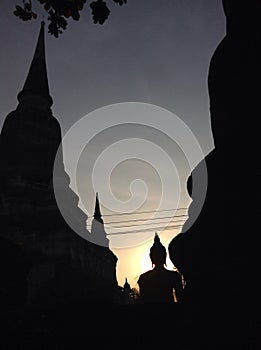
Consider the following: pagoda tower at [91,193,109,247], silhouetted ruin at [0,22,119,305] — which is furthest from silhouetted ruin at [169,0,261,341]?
Result: pagoda tower at [91,193,109,247]

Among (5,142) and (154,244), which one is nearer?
(154,244)

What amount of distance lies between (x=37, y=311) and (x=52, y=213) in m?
30.8

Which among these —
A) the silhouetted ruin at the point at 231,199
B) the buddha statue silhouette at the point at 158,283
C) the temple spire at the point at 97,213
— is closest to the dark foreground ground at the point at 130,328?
the silhouetted ruin at the point at 231,199

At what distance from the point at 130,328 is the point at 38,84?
151 feet

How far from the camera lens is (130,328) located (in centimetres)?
607

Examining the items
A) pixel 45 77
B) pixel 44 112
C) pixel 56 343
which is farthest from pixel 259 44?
pixel 45 77

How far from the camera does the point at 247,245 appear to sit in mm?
5594

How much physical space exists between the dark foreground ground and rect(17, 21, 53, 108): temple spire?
4247 cm

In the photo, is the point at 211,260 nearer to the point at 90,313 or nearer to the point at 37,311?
the point at 90,313

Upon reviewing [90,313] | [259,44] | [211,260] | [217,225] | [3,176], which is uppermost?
[3,176]

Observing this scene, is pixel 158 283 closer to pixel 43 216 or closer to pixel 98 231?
pixel 43 216

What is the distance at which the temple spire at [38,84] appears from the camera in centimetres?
4619

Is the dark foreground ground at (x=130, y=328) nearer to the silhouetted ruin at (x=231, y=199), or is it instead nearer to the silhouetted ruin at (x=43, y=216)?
the silhouetted ruin at (x=231, y=199)

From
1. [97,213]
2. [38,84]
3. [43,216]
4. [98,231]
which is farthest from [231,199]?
[38,84]
